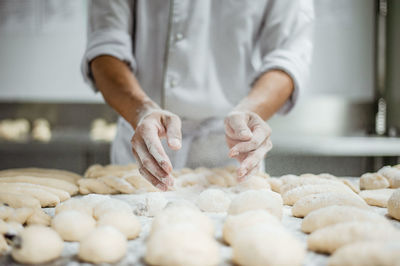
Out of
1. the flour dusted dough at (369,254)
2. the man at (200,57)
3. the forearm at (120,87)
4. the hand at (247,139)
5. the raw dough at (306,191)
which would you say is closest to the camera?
the flour dusted dough at (369,254)

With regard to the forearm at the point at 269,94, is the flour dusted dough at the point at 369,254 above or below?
below

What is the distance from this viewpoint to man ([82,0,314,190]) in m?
1.29

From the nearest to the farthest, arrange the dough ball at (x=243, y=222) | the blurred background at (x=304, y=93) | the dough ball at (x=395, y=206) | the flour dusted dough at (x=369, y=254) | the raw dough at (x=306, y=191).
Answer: the flour dusted dough at (x=369, y=254) < the dough ball at (x=243, y=222) < the dough ball at (x=395, y=206) < the raw dough at (x=306, y=191) < the blurred background at (x=304, y=93)

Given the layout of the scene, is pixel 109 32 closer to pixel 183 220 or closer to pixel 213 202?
pixel 213 202

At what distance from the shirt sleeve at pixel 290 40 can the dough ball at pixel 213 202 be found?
25.1 inches

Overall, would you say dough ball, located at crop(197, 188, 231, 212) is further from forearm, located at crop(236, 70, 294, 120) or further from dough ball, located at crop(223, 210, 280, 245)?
forearm, located at crop(236, 70, 294, 120)

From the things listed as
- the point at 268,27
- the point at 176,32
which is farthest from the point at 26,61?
the point at 268,27

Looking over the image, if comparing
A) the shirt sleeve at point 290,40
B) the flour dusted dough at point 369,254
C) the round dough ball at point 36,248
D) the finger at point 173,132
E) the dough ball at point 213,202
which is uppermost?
the shirt sleeve at point 290,40

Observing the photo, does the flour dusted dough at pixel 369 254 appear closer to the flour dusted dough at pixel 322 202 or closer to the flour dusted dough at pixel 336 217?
the flour dusted dough at pixel 336 217

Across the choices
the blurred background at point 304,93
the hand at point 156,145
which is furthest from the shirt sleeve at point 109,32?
the blurred background at point 304,93

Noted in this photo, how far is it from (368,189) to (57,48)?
8.20ft

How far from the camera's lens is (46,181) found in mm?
935

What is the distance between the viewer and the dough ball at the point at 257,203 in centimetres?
66

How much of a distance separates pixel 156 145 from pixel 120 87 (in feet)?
1.42
